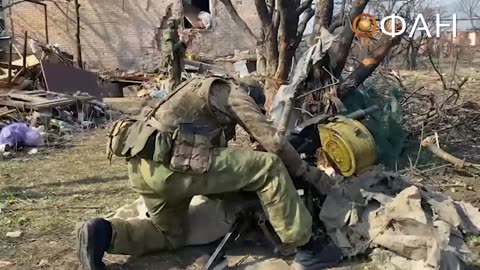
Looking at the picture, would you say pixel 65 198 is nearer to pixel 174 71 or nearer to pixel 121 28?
pixel 174 71

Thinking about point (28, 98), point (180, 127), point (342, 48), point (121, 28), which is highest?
point (342, 48)

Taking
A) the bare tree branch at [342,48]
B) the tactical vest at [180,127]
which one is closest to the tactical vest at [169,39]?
the bare tree branch at [342,48]

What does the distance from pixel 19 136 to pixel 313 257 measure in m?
5.50

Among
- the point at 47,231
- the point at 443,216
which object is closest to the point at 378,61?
the point at 443,216

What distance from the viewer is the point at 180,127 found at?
345cm

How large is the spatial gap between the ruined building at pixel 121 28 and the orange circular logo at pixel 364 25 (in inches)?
475

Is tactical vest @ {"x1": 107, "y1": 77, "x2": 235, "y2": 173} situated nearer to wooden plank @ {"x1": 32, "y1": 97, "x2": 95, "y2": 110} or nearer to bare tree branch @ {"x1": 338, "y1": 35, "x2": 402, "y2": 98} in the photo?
bare tree branch @ {"x1": 338, "y1": 35, "x2": 402, "y2": 98}

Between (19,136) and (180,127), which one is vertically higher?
(180,127)

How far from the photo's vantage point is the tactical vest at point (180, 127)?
11.1 feet

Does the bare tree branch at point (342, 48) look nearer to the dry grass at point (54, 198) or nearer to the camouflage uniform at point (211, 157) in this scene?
the dry grass at point (54, 198)

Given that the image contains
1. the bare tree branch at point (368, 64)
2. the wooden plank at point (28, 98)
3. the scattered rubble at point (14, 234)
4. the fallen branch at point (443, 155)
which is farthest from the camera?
the wooden plank at point (28, 98)

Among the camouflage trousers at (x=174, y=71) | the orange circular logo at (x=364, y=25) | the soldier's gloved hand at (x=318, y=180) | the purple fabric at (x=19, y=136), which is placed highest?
the orange circular logo at (x=364, y=25)

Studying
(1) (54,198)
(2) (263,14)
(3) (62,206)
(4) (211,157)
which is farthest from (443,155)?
(1) (54,198)

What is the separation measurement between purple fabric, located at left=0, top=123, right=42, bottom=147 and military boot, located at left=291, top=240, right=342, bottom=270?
5.30 meters
